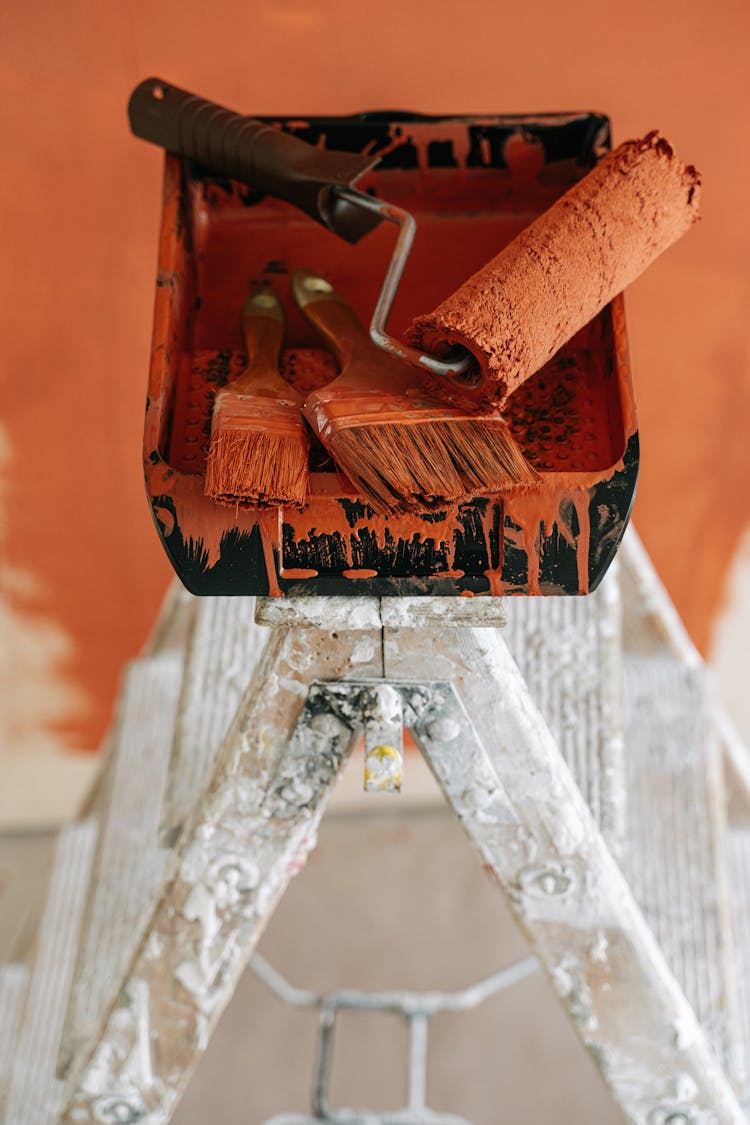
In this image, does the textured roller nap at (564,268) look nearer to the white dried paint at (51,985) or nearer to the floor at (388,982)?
the white dried paint at (51,985)

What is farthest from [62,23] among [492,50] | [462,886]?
[462,886]

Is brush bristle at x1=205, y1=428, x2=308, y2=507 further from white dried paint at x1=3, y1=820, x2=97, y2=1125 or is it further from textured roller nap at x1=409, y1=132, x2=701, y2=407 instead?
white dried paint at x1=3, y1=820, x2=97, y2=1125

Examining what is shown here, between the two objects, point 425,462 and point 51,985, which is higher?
point 425,462

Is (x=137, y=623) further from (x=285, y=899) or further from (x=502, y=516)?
(x=502, y=516)

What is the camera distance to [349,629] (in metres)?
0.81

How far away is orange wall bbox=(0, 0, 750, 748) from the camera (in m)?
1.21

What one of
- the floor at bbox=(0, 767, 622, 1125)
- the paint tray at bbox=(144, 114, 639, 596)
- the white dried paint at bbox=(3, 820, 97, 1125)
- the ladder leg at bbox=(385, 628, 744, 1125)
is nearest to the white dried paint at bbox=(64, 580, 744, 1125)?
the ladder leg at bbox=(385, 628, 744, 1125)

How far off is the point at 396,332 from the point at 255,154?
0.19m

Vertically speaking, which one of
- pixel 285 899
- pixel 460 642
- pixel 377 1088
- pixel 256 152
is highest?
pixel 256 152

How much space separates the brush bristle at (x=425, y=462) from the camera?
0.69 m

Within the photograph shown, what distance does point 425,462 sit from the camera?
2.27 feet

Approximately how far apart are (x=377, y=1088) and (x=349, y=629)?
132 centimetres

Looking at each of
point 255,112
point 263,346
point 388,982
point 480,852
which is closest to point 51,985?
point 388,982

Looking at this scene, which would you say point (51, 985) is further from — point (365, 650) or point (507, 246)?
point (507, 246)
